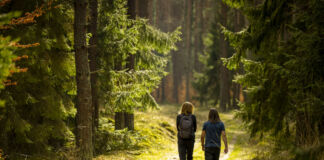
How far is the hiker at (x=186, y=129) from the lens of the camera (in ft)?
23.1

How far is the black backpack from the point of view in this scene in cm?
704

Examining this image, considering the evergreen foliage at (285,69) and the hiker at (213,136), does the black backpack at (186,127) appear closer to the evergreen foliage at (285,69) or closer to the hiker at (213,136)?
the hiker at (213,136)

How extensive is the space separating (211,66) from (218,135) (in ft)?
74.5

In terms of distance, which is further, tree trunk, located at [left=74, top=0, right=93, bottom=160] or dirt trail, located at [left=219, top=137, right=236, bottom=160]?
dirt trail, located at [left=219, top=137, right=236, bottom=160]

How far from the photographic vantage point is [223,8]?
1020 inches

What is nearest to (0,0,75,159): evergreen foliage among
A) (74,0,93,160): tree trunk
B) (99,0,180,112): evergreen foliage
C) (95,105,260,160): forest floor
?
(74,0,93,160): tree trunk

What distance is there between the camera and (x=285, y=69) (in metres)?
6.07

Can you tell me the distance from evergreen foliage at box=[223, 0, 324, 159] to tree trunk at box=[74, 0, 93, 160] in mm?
4393

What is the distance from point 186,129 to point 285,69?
9.19ft

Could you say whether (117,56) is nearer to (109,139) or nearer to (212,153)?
(109,139)

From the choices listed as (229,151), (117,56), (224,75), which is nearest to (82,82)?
(117,56)

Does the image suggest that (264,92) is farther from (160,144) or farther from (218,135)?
(160,144)

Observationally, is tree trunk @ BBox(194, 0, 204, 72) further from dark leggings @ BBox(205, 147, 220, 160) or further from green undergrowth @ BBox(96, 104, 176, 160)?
dark leggings @ BBox(205, 147, 220, 160)

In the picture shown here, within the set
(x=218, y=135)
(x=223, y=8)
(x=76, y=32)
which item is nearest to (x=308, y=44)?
(x=218, y=135)
